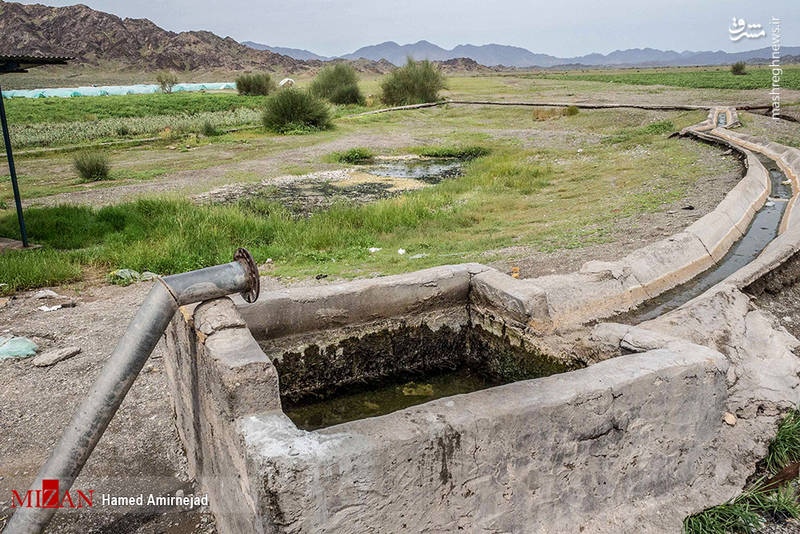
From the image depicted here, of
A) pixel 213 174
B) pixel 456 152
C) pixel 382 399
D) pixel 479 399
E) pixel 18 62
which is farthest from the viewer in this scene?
pixel 456 152

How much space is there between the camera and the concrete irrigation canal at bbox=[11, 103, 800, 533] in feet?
7.55

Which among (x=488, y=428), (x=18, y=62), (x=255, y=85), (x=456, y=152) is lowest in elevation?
(x=456, y=152)

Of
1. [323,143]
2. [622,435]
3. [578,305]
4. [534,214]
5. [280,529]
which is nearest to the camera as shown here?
[280,529]

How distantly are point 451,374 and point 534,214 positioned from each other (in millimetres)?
6317

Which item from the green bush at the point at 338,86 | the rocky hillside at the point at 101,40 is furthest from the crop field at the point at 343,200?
the rocky hillside at the point at 101,40

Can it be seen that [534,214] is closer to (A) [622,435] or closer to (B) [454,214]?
(B) [454,214]

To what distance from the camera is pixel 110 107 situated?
124 feet

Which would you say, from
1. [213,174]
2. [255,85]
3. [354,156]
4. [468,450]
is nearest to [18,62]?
[468,450]

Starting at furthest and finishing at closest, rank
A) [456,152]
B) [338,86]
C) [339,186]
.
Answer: [338,86] < [456,152] < [339,186]

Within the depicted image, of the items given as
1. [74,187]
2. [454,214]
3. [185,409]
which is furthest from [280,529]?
[74,187]

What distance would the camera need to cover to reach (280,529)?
213 centimetres

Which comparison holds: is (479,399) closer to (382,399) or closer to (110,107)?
(382,399)

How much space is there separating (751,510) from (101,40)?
395ft

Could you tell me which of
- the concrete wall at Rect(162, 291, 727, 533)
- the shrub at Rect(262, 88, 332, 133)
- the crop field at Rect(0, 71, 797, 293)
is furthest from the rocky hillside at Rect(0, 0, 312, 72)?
the concrete wall at Rect(162, 291, 727, 533)
